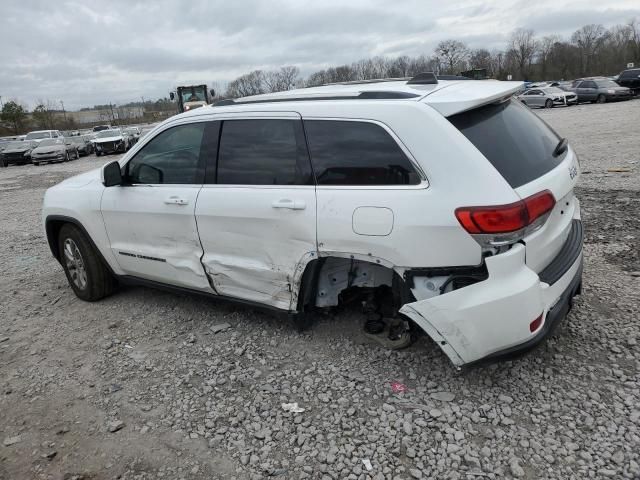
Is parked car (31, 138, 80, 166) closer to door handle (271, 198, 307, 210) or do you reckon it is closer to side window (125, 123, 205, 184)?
side window (125, 123, 205, 184)

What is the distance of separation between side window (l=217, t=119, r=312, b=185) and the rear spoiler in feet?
2.90

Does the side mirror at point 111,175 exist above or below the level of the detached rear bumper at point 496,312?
above

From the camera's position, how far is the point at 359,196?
9.66 feet

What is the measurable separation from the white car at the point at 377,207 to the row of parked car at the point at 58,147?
2476cm

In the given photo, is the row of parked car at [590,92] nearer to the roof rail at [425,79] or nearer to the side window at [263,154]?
the roof rail at [425,79]

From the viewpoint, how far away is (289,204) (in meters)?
3.19

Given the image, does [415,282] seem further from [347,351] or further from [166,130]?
[166,130]

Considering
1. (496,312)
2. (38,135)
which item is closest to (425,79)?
(496,312)

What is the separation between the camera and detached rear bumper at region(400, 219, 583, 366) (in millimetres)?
2592

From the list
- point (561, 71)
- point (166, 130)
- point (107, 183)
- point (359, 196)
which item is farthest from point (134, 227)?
point (561, 71)

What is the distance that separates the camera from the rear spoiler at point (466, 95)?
281 cm

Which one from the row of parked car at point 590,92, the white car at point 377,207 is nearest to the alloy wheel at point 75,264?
the white car at point 377,207

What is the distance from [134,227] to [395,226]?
7.83 ft

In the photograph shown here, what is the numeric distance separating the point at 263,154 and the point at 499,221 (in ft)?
5.39
